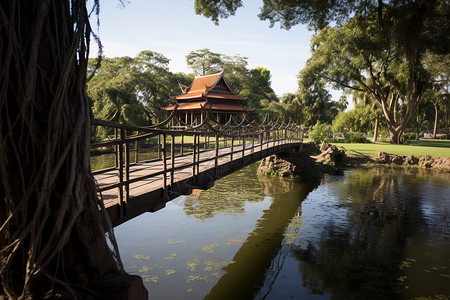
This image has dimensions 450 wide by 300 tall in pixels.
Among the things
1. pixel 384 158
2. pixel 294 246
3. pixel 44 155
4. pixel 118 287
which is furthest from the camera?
pixel 384 158

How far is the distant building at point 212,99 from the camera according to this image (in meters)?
28.3

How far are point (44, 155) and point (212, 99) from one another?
27.4 metres

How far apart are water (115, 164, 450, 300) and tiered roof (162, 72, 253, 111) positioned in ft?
55.5

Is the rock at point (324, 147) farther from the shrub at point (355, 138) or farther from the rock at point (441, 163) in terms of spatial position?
the shrub at point (355, 138)

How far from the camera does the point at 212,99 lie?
94.7 feet

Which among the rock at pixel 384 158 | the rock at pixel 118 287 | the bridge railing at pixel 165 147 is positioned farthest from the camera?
the rock at pixel 384 158

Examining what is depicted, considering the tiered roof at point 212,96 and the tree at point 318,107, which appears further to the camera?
the tree at point 318,107

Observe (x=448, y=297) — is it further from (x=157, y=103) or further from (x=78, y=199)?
(x=157, y=103)

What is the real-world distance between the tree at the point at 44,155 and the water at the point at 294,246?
3.63m

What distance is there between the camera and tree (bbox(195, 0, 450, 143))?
35.6 ft

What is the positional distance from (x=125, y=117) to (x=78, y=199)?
2762 centimetres

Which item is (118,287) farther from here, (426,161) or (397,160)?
(426,161)

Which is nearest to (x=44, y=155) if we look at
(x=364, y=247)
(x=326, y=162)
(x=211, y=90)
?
(x=364, y=247)

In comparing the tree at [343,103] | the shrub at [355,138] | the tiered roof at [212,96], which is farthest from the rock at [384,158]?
the tree at [343,103]
